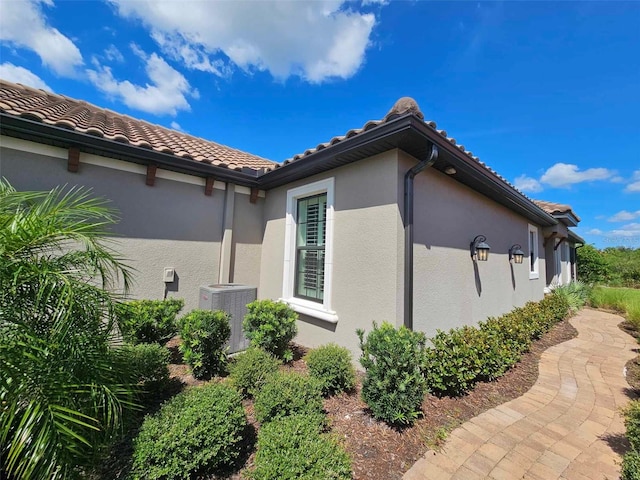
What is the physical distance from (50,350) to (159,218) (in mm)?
3712

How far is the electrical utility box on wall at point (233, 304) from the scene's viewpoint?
175 inches

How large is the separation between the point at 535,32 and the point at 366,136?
5226 mm

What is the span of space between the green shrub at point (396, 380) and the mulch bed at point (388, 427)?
0.16m

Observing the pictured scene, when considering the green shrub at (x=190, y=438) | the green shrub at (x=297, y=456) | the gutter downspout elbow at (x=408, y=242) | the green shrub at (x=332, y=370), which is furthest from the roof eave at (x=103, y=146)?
the green shrub at (x=297, y=456)

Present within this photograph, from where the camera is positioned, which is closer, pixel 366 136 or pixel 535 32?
pixel 366 136

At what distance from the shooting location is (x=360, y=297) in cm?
417

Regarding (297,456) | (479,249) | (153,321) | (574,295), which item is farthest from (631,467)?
(574,295)

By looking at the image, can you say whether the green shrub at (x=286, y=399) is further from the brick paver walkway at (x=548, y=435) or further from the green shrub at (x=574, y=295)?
the green shrub at (x=574, y=295)

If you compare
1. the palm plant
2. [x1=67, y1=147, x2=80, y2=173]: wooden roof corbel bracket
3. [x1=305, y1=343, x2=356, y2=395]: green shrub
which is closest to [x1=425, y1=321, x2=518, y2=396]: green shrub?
[x1=305, y1=343, x2=356, y2=395]: green shrub

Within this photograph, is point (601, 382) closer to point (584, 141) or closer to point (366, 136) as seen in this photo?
point (366, 136)

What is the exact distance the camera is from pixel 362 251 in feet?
13.8

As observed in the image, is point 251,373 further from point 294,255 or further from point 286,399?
point 294,255

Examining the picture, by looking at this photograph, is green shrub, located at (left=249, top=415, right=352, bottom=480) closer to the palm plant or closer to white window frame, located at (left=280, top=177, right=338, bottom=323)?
the palm plant

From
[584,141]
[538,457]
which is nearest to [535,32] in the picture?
[538,457]
